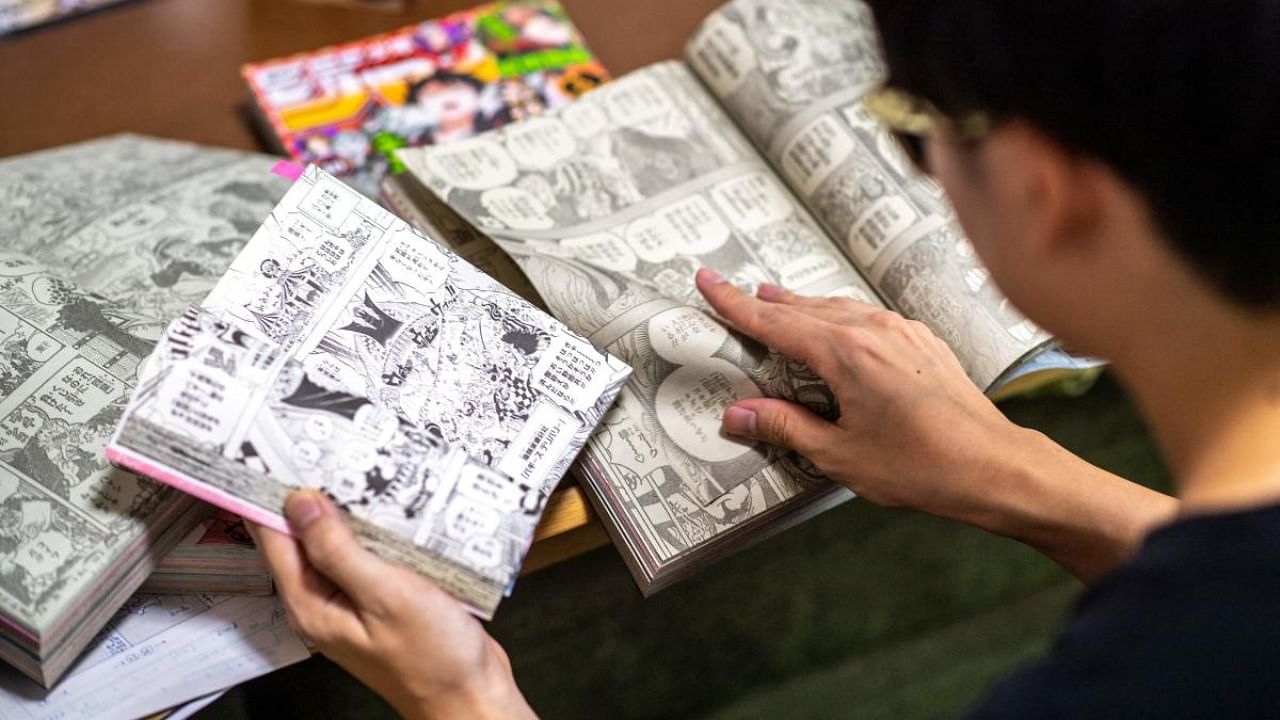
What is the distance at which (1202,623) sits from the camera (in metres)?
0.43

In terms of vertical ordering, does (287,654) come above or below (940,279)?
below

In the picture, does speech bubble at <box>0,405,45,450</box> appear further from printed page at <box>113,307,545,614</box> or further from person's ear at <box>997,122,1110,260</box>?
person's ear at <box>997,122,1110,260</box>

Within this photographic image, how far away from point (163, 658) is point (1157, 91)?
23.3 inches

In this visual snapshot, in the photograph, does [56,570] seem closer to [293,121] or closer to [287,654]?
[287,654]

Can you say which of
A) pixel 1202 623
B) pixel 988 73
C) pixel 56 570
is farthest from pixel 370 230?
pixel 1202 623

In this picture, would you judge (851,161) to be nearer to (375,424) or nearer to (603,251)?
(603,251)

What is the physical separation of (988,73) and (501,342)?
1.08ft

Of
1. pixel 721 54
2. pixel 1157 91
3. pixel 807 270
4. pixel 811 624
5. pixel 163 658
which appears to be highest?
pixel 1157 91

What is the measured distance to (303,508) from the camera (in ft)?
1.81

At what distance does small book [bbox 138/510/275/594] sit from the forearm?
43 centimetres

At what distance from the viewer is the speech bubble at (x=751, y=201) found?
2.69 feet

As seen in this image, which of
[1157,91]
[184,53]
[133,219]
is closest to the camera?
[1157,91]

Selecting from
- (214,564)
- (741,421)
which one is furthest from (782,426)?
(214,564)

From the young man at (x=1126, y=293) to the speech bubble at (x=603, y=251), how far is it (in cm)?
28
